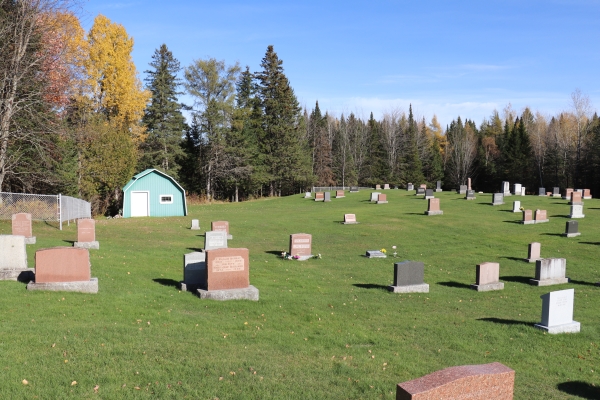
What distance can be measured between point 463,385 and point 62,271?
969 centimetres

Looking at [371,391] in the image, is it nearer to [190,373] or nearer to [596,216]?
[190,373]

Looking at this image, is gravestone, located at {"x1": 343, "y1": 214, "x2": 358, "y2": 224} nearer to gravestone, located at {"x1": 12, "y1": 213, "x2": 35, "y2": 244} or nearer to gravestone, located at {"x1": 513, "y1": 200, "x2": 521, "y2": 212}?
gravestone, located at {"x1": 513, "y1": 200, "x2": 521, "y2": 212}

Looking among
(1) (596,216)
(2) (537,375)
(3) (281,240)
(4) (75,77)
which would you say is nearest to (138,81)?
(4) (75,77)

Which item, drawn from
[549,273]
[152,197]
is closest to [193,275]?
[549,273]

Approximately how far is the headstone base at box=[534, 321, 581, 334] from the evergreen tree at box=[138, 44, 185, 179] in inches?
1793

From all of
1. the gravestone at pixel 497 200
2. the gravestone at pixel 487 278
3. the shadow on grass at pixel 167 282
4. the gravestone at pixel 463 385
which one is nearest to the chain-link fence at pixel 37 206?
the shadow on grass at pixel 167 282

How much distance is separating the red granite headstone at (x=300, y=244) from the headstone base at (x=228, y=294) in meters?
8.93

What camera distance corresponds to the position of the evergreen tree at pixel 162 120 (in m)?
52.1

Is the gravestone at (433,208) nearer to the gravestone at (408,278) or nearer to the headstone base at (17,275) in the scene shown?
the gravestone at (408,278)

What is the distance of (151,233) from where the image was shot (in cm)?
2722

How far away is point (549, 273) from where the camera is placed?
16.9 meters

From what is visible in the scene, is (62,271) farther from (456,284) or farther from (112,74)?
(112,74)

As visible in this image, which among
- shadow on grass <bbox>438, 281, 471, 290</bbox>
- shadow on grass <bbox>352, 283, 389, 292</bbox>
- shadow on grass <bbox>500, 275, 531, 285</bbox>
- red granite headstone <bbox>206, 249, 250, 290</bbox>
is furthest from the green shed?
red granite headstone <bbox>206, 249, 250, 290</bbox>

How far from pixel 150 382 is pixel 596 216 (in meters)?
34.3
